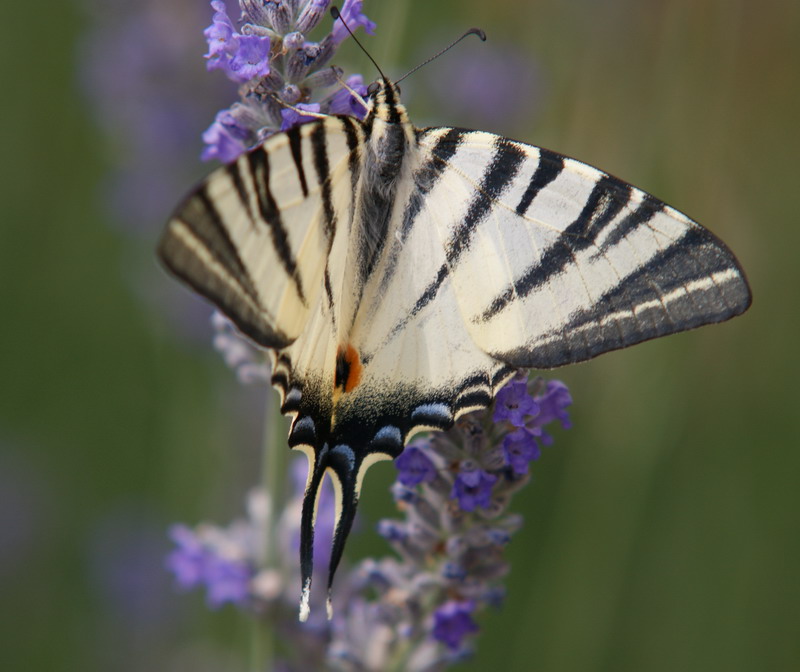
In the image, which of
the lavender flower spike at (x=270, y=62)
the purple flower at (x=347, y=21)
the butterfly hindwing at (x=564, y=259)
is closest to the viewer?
the butterfly hindwing at (x=564, y=259)

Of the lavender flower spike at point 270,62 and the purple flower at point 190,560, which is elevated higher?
the lavender flower spike at point 270,62

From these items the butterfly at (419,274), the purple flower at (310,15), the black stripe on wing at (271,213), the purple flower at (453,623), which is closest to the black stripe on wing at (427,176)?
the butterfly at (419,274)

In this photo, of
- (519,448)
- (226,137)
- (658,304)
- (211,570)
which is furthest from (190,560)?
(658,304)

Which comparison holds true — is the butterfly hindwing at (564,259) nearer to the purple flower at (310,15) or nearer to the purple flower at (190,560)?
the purple flower at (310,15)

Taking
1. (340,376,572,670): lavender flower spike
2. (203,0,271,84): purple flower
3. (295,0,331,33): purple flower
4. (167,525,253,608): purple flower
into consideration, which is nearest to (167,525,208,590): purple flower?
(167,525,253,608): purple flower

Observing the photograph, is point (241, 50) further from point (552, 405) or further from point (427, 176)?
point (552, 405)

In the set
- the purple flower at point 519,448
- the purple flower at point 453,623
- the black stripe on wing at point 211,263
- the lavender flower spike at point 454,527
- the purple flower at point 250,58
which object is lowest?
the purple flower at point 453,623

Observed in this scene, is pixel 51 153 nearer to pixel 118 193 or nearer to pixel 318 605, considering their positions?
pixel 118 193
